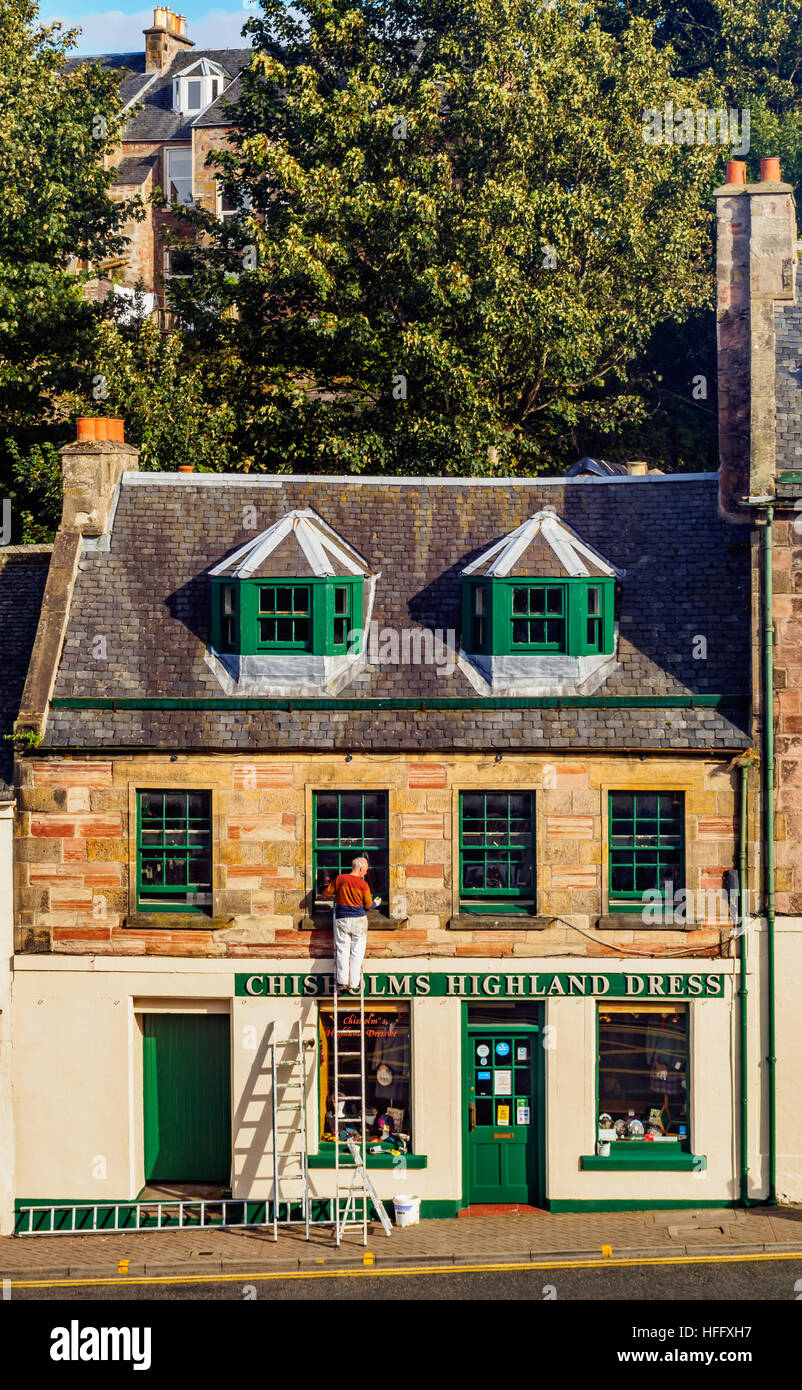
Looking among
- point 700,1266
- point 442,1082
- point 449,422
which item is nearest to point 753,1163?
point 700,1266

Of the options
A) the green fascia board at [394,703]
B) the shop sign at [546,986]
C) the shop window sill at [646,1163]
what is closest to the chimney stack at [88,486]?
the green fascia board at [394,703]

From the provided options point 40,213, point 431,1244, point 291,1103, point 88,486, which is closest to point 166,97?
point 40,213

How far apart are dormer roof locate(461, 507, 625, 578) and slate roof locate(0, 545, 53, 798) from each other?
7.63m

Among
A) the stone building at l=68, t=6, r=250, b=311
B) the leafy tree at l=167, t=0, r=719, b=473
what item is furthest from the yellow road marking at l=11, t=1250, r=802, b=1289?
the stone building at l=68, t=6, r=250, b=311

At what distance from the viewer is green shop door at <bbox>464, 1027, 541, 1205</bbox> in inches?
941

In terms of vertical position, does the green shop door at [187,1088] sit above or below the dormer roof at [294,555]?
below

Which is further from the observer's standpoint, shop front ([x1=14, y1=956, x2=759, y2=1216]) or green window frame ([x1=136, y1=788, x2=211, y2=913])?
green window frame ([x1=136, y1=788, x2=211, y2=913])

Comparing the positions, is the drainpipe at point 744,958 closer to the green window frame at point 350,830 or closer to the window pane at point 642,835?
the window pane at point 642,835

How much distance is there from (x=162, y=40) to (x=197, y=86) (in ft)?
18.3

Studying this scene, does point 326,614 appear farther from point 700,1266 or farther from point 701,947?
point 700,1266

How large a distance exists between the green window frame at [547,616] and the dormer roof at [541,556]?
0.47 feet

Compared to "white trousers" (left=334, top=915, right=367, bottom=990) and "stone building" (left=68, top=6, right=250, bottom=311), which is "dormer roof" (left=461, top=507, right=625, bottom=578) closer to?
"white trousers" (left=334, top=915, right=367, bottom=990)

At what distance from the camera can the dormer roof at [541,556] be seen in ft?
81.1

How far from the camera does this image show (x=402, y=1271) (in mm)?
21312
